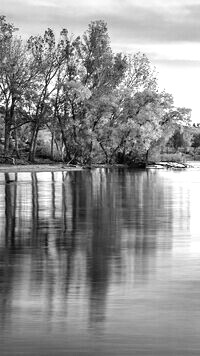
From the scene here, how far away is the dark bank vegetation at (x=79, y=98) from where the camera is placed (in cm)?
8638

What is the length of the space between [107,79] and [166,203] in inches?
2624

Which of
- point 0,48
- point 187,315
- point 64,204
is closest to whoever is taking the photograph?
point 187,315

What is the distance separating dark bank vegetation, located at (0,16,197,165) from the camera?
86.4 m

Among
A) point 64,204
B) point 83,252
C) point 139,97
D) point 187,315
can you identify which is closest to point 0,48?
point 139,97

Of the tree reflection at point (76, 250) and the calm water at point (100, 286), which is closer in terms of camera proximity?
the calm water at point (100, 286)

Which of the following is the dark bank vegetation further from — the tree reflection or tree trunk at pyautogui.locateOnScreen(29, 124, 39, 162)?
the tree reflection

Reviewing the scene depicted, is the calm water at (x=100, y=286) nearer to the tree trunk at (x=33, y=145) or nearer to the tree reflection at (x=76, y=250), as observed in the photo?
the tree reflection at (x=76, y=250)

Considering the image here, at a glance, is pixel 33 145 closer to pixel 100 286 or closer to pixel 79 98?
pixel 79 98

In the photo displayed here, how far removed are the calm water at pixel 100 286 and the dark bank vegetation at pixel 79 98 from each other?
63.5 metres

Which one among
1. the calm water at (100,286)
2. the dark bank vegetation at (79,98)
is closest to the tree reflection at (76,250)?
the calm water at (100,286)

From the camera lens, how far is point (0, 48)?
83.6 m

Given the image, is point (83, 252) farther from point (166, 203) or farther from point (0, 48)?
point (0, 48)

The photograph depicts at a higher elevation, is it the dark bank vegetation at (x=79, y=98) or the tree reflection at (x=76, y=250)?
the dark bank vegetation at (x=79, y=98)

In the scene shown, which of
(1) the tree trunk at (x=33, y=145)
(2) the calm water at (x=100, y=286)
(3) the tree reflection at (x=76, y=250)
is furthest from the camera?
(1) the tree trunk at (x=33, y=145)
